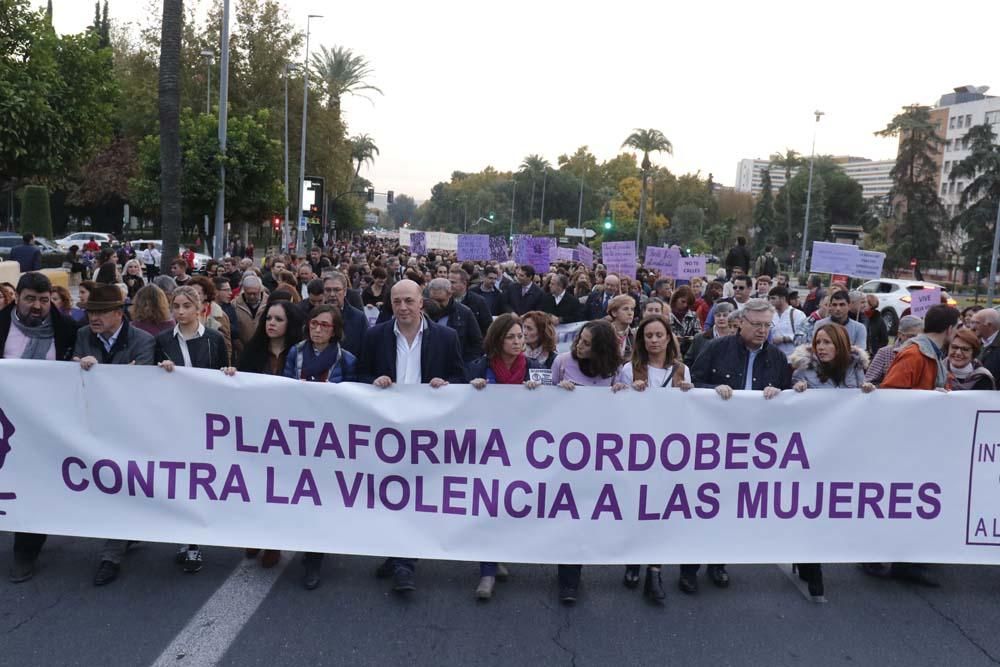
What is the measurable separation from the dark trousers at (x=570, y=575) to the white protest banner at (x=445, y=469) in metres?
0.08

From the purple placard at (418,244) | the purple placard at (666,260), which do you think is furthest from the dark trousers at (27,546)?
the purple placard at (418,244)

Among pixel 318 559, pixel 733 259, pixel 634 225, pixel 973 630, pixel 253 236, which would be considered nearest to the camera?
pixel 973 630

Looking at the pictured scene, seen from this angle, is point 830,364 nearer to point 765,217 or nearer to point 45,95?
point 45,95

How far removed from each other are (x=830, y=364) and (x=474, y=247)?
51.3ft

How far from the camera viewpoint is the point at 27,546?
5.27 meters

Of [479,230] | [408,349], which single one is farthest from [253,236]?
[408,349]

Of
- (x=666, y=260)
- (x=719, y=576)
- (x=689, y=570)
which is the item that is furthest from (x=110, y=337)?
(x=666, y=260)

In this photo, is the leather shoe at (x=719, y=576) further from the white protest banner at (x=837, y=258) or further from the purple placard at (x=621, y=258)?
the white protest banner at (x=837, y=258)

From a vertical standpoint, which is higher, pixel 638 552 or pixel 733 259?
pixel 733 259

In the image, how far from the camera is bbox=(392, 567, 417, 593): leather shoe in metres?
5.07

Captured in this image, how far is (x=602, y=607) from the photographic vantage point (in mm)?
5070

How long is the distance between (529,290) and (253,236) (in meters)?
69.2

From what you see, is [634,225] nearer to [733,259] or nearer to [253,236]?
[253,236]

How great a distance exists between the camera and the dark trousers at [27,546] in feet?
17.2
